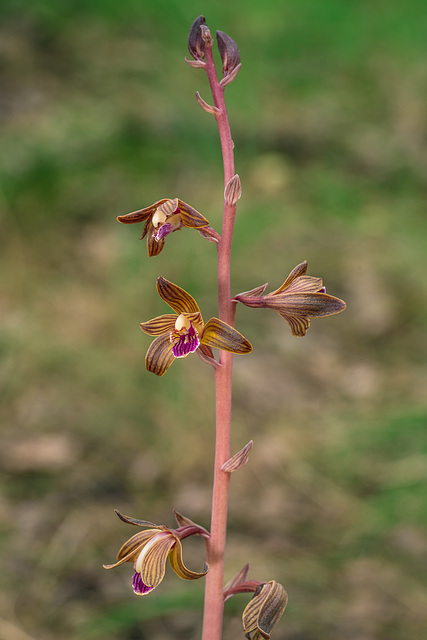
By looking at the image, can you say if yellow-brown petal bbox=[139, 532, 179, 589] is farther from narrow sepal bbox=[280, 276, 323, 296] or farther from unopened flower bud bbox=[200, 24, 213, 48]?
unopened flower bud bbox=[200, 24, 213, 48]

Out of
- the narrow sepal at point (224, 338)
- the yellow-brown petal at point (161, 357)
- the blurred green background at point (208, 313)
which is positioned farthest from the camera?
the blurred green background at point (208, 313)

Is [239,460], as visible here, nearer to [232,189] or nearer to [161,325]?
[161,325]

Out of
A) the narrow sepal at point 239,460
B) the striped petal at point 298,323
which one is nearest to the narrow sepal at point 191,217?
the striped petal at point 298,323

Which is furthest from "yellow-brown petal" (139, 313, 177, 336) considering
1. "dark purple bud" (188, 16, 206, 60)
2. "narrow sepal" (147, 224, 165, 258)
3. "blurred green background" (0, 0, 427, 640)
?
"blurred green background" (0, 0, 427, 640)

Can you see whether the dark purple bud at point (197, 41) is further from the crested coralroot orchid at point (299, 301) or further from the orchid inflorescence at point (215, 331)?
the crested coralroot orchid at point (299, 301)

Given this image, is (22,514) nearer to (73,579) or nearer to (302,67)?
(73,579)

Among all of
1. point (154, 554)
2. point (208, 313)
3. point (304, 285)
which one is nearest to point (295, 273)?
point (304, 285)
